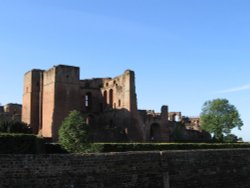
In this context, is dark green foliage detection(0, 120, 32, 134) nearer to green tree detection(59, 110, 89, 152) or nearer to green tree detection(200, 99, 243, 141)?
green tree detection(59, 110, 89, 152)

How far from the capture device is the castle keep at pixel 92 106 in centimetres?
5150

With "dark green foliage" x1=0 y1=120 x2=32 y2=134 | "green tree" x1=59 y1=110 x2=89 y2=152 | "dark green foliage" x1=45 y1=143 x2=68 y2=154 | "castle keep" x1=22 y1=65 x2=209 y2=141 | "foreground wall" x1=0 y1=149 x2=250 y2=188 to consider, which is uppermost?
"castle keep" x1=22 y1=65 x2=209 y2=141

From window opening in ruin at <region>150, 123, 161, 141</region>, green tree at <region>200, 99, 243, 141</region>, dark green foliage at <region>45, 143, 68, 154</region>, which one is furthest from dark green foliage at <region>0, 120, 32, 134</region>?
green tree at <region>200, 99, 243, 141</region>

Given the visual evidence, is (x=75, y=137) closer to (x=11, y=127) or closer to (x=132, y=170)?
(x=11, y=127)

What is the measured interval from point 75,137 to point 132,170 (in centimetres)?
1933

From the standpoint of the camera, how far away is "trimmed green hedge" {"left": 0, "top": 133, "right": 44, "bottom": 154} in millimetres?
25938

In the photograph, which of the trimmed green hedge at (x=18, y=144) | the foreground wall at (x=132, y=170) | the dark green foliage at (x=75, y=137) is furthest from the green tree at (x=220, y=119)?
the foreground wall at (x=132, y=170)

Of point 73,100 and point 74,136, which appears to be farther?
point 73,100

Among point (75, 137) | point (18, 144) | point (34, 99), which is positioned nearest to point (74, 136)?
point (75, 137)

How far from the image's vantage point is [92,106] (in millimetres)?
61344

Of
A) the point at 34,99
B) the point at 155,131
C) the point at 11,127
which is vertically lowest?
the point at 11,127

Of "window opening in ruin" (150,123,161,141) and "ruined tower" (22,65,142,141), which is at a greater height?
"ruined tower" (22,65,142,141)

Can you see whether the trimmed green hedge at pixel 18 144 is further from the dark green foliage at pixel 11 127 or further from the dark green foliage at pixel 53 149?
the dark green foliage at pixel 11 127

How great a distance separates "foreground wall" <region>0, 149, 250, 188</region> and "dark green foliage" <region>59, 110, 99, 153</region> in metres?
14.4
